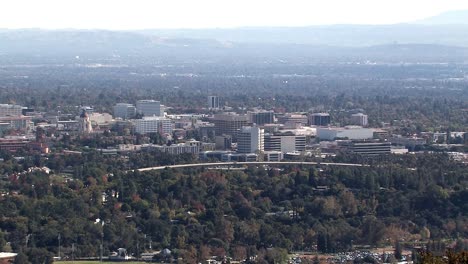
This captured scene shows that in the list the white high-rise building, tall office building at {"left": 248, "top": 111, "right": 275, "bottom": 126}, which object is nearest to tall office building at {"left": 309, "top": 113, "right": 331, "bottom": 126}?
tall office building at {"left": 248, "top": 111, "right": 275, "bottom": 126}

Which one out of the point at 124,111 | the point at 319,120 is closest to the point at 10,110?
the point at 124,111

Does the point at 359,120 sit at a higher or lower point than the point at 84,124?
lower

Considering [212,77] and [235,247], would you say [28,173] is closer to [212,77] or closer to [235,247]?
[235,247]

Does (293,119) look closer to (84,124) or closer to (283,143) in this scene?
(84,124)

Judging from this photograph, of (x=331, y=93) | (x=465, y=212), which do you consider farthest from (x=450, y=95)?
(x=465, y=212)

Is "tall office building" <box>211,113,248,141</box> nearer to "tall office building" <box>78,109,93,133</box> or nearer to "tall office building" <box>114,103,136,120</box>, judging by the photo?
"tall office building" <box>78,109,93,133</box>
